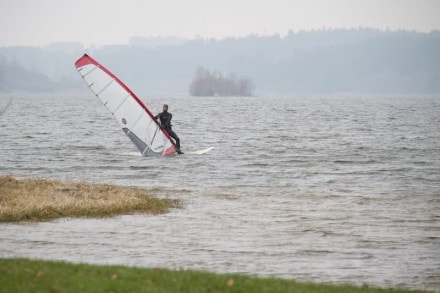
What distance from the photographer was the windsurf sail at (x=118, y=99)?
33.2 m

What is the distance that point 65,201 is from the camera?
2033 cm

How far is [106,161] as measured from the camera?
124 feet

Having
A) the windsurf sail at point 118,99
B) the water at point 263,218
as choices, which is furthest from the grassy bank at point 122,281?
the windsurf sail at point 118,99

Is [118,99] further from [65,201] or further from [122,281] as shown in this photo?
[122,281]

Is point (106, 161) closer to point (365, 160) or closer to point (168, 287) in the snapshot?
point (365, 160)

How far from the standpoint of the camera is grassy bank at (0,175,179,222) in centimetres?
1909

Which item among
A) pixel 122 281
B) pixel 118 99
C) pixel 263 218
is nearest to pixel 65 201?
pixel 263 218

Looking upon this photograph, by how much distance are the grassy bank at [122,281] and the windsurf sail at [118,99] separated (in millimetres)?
20943

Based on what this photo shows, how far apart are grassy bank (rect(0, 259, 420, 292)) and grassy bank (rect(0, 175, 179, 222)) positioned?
21.7 ft

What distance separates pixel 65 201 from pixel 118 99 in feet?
44.6

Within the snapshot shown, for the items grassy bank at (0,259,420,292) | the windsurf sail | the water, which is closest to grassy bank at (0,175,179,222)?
the water

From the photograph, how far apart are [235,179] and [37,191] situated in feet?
36.2

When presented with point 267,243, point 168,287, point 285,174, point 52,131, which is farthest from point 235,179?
point 52,131

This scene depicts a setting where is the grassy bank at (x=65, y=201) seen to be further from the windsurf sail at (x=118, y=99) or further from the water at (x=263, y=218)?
the windsurf sail at (x=118, y=99)
